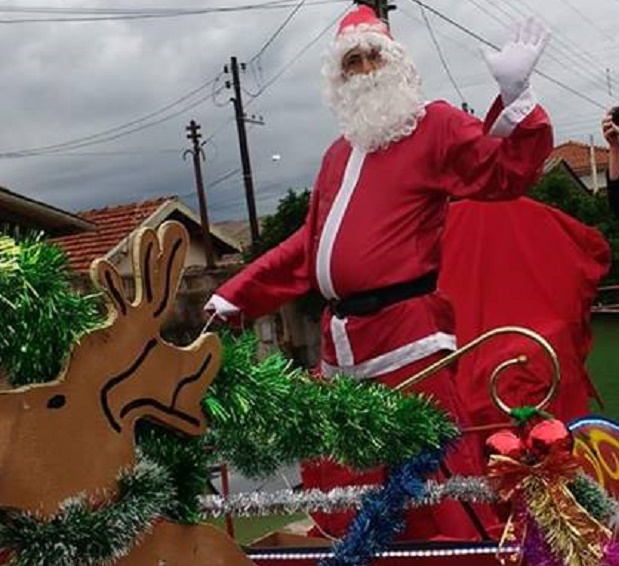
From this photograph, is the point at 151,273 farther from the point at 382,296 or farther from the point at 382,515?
the point at 382,296

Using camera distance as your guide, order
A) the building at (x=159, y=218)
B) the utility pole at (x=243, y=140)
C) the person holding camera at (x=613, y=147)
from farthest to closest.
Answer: the utility pole at (x=243, y=140)
the building at (x=159, y=218)
the person holding camera at (x=613, y=147)

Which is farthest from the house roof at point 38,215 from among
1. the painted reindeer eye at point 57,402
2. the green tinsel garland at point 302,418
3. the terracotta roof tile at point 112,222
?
the painted reindeer eye at point 57,402

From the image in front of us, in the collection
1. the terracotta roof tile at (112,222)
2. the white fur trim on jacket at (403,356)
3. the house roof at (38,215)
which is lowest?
the white fur trim on jacket at (403,356)

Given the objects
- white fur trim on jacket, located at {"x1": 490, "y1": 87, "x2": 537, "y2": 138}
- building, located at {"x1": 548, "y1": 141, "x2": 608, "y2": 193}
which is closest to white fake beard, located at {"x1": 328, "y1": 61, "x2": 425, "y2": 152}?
white fur trim on jacket, located at {"x1": 490, "y1": 87, "x2": 537, "y2": 138}

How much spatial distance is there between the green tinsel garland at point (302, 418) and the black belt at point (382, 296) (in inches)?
21.0

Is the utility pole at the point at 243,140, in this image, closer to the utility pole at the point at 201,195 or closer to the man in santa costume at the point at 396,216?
the utility pole at the point at 201,195

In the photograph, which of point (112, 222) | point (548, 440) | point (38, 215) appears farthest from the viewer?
point (112, 222)

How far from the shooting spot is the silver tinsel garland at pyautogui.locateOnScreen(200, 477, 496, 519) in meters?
1.64

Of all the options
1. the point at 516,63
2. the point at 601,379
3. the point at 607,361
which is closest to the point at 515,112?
the point at 516,63

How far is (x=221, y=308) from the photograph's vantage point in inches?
92.1

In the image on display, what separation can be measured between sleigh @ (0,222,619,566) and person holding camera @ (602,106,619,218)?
4.16ft

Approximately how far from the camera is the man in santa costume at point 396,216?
6.81ft

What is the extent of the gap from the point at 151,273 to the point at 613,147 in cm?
136

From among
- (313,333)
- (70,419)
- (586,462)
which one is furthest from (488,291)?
(313,333)
